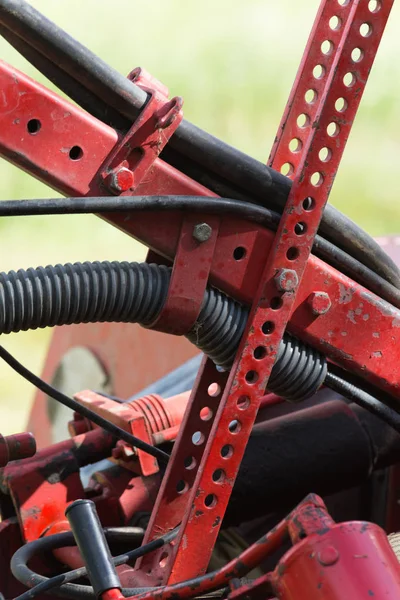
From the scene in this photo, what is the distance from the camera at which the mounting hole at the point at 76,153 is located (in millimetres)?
1479

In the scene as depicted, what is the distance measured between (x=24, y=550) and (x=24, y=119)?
739mm

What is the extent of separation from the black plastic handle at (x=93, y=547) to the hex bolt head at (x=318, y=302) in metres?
0.49

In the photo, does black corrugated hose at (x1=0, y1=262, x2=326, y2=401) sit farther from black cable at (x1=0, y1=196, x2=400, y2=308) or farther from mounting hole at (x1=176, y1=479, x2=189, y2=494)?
mounting hole at (x1=176, y1=479, x2=189, y2=494)

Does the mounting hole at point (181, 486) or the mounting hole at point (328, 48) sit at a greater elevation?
the mounting hole at point (328, 48)

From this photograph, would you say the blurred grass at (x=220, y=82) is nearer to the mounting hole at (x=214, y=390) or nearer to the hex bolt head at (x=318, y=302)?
the mounting hole at (x=214, y=390)

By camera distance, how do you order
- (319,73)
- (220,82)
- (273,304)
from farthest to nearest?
1. (220,82)
2. (319,73)
3. (273,304)

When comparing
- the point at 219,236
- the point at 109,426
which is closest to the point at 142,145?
the point at 219,236

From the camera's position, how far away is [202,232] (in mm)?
1569

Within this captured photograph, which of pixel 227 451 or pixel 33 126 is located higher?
pixel 33 126

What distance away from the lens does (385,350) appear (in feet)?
5.83

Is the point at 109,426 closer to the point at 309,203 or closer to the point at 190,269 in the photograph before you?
the point at 190,269

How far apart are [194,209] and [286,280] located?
7.6 inches

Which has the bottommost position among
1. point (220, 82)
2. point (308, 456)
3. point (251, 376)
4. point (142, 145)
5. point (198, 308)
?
point (308, 456)

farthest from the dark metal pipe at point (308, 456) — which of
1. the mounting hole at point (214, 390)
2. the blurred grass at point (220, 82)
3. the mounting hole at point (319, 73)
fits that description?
the blurred grass at point (220, 82)
